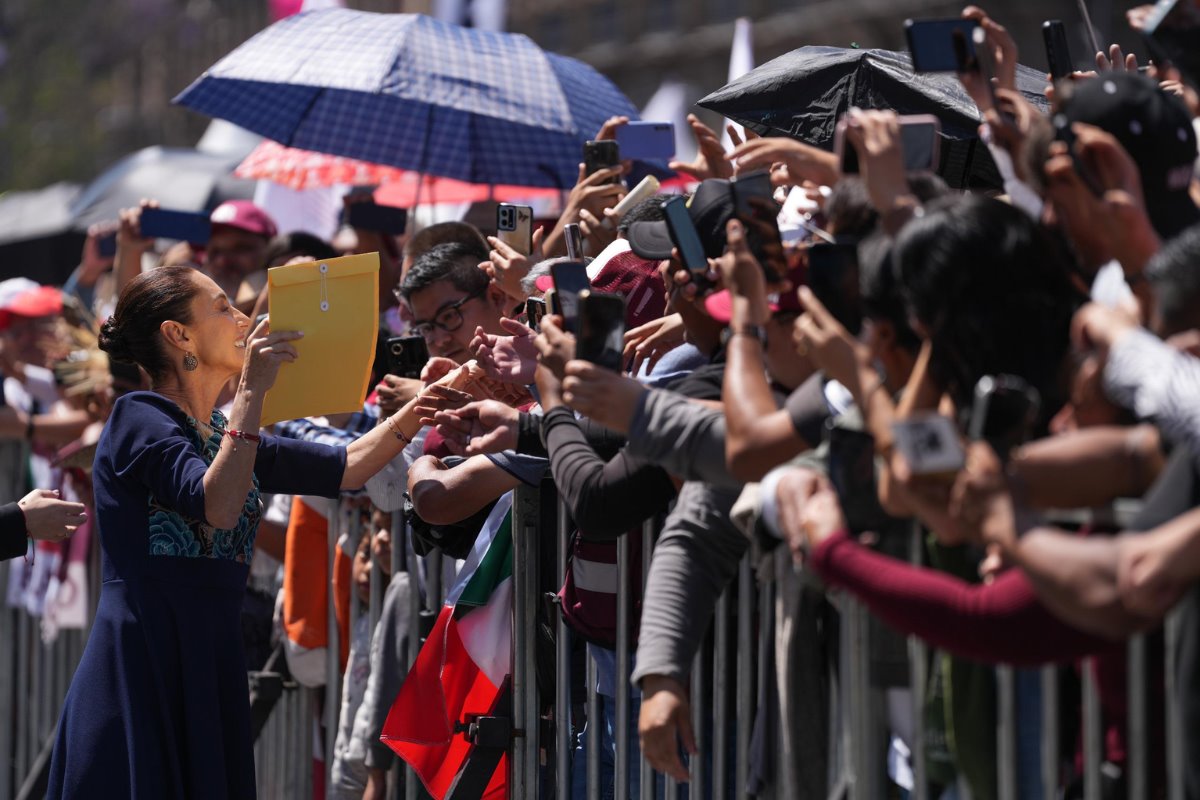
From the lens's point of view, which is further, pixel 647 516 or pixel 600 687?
pixel 600 687

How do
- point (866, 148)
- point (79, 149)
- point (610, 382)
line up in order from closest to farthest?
point (866, 148) < point (610, 382) < point (79, 149)

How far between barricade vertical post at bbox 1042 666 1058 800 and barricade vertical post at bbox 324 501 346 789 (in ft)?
11.9

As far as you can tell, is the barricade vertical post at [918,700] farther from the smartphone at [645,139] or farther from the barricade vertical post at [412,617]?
the smartphone at [645,139]

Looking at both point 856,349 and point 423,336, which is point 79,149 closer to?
point 423,336

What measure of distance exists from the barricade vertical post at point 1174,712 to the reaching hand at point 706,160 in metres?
2.86

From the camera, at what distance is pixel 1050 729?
10.5 ft

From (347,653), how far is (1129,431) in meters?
4.01

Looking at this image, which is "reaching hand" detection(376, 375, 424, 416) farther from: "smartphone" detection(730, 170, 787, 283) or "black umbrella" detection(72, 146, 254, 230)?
"black umbrella" detection(72, 146, 254, 230)

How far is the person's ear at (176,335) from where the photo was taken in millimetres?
5180

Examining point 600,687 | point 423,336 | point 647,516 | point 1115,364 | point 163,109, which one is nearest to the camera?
point 1115,364

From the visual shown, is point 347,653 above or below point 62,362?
below

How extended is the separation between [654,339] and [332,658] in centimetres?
222

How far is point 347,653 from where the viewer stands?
6461 mm

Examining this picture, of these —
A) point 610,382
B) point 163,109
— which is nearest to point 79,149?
point 163,109
